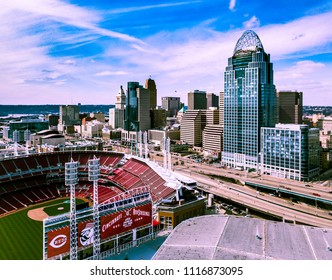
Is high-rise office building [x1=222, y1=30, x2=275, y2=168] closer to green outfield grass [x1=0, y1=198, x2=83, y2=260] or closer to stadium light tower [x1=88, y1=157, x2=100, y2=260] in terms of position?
green outfield grass [x1=0, y1=198, x2=83, y2=260]

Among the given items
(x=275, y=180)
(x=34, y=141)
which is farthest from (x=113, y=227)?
(x=34, y=141)

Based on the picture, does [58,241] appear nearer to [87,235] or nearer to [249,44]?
[87,235]

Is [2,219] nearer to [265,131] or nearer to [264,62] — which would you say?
[265,131]

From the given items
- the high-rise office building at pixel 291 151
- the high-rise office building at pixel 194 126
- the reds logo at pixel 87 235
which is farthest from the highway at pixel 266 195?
the high-rise office building at pixel 194 126

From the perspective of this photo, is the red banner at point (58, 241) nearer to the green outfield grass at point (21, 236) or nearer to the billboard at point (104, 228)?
the billboard at point (104, 228)

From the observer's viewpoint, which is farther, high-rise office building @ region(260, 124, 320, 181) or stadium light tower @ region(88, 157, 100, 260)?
high-rise office building @ region(260, 124, 320, 181)

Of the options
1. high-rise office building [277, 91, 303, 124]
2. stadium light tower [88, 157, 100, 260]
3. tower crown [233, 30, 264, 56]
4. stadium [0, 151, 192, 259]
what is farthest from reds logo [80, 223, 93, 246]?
high-rise office building [277, 91, 303, 124]
